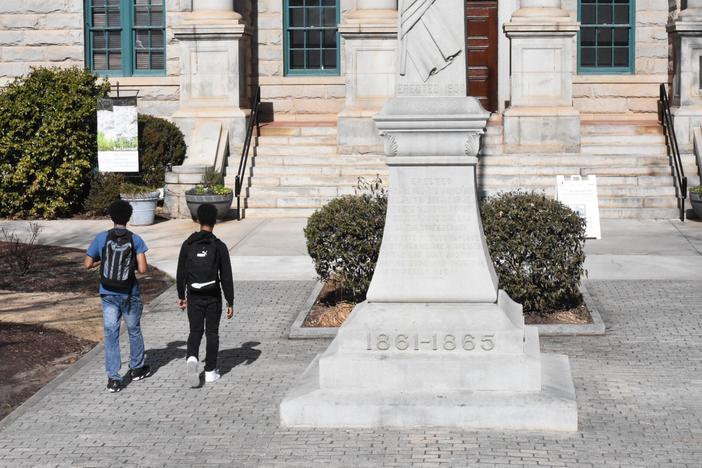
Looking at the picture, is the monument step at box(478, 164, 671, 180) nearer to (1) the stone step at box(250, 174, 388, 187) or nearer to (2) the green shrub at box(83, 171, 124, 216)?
(1) the stone step at box(250, 174, 388, 187)

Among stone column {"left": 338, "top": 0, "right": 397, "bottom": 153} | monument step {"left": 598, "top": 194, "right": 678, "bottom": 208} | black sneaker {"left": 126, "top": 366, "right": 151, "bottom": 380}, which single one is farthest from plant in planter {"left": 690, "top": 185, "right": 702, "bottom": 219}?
black sneaker {"left": 126, "top": 366, "right": 151, "bottom": 380}

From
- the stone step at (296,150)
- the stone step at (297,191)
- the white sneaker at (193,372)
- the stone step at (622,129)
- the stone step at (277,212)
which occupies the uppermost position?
the stone step at (622,129)

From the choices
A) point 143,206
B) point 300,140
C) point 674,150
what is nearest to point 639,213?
point 674,150

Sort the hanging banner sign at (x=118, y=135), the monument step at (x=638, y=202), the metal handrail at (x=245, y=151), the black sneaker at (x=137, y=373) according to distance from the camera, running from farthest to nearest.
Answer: the hanging banner sign at (x=118, y=135)
the metal handrail at (x=245, y=151)
the monument step at (x=638, y=202)
the black sneaker at (x=137, y=373)

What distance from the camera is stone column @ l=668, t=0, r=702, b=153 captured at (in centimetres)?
2272

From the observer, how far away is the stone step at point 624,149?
73.9 ft

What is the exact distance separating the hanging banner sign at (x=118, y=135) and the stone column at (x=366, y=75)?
3.71 metres

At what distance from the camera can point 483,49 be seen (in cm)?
2562

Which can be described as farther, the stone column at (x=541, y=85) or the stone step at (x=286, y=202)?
the stone column at (x=541, y=85)

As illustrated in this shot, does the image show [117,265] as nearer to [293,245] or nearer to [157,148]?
[293,245]

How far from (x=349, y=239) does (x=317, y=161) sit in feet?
32.0

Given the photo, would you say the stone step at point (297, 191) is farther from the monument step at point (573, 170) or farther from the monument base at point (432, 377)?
the monument base at point (432, 377)

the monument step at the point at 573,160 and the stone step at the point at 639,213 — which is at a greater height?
the monument step at the point at 573,160

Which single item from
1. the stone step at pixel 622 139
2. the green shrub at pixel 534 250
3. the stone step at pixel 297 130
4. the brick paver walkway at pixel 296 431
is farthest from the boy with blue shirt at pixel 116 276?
the stone step at pixel 622 139
